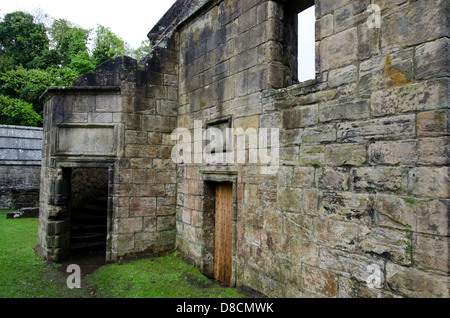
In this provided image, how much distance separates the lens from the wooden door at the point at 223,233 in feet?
17.8

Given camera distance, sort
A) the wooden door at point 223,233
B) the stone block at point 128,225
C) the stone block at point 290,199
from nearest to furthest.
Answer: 1. the stone block at point 290,199
2. the wooden door at point 223,233
3. the stone block at point 128,225

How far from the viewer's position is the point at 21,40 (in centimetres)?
2130

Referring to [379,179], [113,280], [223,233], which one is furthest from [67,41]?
[379,179]

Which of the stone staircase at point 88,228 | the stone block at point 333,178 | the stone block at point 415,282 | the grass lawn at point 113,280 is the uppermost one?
the stone block at point 333,178

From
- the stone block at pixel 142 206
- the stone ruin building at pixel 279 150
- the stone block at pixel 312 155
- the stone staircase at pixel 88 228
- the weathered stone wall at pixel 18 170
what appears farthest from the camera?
the weathered stone wall at pixel 18 170

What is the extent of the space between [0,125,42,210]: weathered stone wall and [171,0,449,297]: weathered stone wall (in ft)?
37.6

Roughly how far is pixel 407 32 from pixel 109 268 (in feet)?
19.5

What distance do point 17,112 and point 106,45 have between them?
7.25 metres

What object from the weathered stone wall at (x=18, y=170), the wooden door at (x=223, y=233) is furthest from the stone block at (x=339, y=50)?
the weathered stone wall at (x=18, y=170)

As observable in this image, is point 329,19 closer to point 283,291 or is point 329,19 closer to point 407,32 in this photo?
point 407,32

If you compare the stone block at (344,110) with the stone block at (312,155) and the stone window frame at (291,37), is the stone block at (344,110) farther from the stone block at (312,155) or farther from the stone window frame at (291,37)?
the stone window frame at (291,37)

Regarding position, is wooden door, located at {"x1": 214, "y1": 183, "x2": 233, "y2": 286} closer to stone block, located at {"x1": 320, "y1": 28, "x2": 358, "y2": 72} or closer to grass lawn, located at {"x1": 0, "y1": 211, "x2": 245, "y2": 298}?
grass lawn, located at {"x1": 0, "y1": 211, "x2": 245, "y2": 298}

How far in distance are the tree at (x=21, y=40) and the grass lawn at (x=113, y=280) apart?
18699 millimetres

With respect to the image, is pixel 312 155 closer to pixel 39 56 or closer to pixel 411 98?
pixel 411 98
